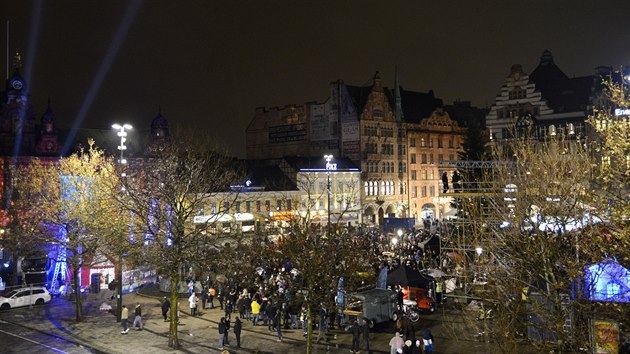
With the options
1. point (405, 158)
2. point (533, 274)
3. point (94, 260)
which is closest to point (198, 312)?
point (94, 260)

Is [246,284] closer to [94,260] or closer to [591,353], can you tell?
[94,260]

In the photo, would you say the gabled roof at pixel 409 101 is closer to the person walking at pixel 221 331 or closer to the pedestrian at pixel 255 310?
the pedestrian at pixel 255 310

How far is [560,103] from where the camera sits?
69.1 meters

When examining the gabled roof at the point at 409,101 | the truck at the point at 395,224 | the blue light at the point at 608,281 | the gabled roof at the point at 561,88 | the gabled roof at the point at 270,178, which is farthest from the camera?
the gabled roof at the point at 409,101

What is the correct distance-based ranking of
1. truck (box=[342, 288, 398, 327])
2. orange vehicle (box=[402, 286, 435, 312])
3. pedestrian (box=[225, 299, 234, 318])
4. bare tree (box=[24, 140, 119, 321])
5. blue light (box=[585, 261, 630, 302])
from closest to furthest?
blue light (box=[585, 261, 630, 302]) < truck (box=[342, 288, 398, 327]) < pedestrian (box=[225, 299, 234, 318]) < orange vehicle (box=[402, 286, 435, 312]) < bare tree (box=[24, 140, 119, 321])

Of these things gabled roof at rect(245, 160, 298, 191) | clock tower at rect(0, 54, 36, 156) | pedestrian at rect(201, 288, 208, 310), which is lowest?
pedestrian at rect(201, 288, 208, 310)

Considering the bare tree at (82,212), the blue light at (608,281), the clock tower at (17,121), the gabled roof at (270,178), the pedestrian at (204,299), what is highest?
the clock tower at (17,121)

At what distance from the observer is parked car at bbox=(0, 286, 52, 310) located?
33.6 m

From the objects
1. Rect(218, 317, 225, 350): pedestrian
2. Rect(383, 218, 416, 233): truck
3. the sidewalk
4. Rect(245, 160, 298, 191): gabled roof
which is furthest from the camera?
Rect(245, 160, 298, 191): gabled roof

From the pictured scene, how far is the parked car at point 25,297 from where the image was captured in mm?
33562

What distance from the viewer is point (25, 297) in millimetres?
34219

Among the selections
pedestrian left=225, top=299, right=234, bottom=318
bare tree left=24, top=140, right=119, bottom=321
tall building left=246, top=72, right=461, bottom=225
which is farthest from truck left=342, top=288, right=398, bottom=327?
tall building left=246, top=72, right=461, bottom=225

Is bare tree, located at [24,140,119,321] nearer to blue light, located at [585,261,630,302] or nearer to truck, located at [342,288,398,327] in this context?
truck, located at [342,288,398,327]

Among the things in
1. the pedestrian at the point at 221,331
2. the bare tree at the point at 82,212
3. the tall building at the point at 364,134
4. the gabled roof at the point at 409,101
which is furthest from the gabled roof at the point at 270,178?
the pedestrian at the point at 221,331
